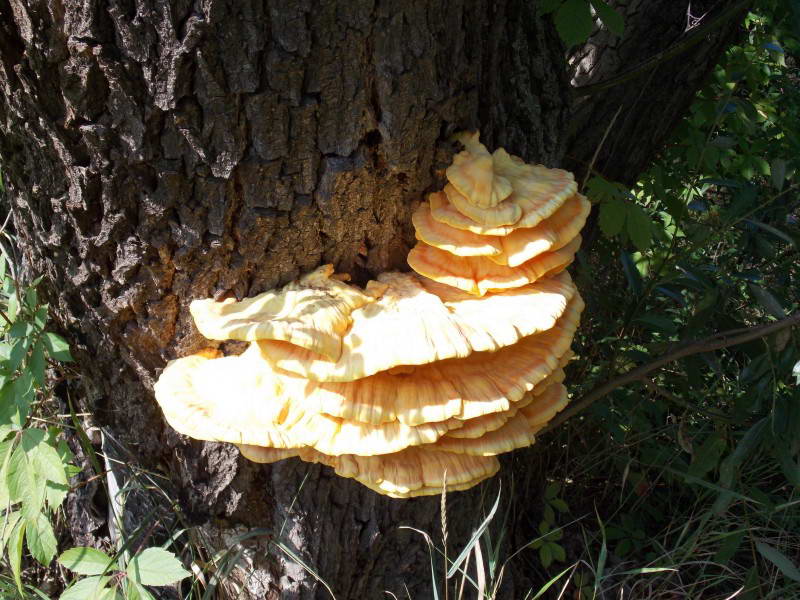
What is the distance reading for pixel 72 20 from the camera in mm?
1420

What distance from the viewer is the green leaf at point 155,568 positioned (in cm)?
174

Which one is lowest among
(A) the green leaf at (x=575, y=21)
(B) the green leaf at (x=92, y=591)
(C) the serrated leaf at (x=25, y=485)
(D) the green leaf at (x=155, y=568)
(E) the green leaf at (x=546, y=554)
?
(E) the green leaf at (x=546, y=554)

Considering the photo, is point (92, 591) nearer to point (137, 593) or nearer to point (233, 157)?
point (137, 593)

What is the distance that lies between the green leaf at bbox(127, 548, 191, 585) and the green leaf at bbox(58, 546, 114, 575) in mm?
105

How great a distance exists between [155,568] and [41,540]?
39 cm

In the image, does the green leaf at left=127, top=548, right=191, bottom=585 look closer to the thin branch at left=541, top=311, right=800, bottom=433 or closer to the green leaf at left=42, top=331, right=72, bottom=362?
the green leaf at left=42, top=331, right=72, bottom=362

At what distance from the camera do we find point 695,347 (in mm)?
2381

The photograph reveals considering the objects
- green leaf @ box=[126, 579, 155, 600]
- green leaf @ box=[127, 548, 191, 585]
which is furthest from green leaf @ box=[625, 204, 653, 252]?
green leaf @ box=[126, 579, 155, 600]

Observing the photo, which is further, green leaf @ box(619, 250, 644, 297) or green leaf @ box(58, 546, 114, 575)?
green leaf @ box(619, 250, 644, 297)

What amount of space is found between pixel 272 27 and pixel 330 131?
0.29 metres

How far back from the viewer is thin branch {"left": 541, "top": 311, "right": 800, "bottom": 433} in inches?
87.2

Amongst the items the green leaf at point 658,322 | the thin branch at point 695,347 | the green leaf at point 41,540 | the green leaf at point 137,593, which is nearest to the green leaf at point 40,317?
the green leaf at point 41,540

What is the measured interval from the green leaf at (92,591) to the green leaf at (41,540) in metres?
0.13

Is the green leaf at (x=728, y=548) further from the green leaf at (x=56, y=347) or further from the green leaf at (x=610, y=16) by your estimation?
the green leaf at (x=56, y=347)
